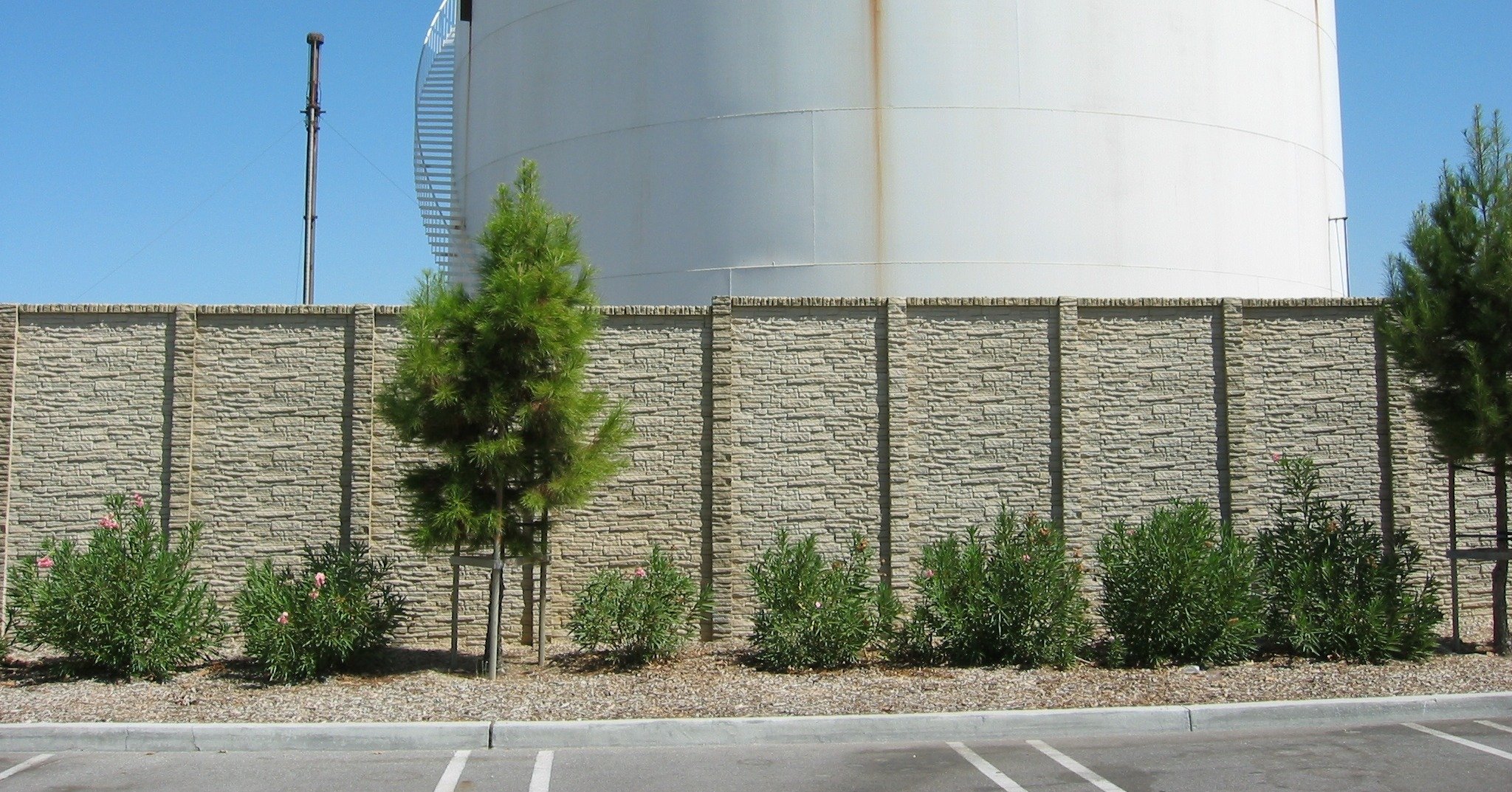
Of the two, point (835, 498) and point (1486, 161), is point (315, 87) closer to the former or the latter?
point (835, 498)

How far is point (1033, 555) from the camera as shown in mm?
11289

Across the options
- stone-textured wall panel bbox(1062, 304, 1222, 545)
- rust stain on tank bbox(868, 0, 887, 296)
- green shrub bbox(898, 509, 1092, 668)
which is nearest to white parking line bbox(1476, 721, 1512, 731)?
green shrub bbox(898, 509, 1092, 668)

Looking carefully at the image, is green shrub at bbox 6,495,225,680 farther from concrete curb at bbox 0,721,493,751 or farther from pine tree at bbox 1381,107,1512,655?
pine tree at bbox 1381,107,1512,655

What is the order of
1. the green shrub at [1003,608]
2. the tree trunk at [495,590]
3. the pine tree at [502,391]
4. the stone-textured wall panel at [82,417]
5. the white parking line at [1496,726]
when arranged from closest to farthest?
1. the white parking line at [1496,726]
2. the pine tree at [502,391]
3. the tree trunk at [495,590]
4. the green shrub at [1003,608]
5. the stone-textured wall panel at [82,417]

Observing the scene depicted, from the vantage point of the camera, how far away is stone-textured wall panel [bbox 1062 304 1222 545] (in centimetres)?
1342

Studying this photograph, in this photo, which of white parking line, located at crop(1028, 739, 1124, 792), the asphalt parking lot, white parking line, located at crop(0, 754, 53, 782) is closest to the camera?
white parking line, located at crop(1028, 739, 1124, 792)

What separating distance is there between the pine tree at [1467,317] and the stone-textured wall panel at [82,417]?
11997 mm

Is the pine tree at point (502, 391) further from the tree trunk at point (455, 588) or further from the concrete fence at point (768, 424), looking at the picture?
the concrete fence at point (768, 424)

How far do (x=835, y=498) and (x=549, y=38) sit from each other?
29.9ft

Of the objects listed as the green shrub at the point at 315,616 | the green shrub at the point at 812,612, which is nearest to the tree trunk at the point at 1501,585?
the green shrub at the point at 812,612

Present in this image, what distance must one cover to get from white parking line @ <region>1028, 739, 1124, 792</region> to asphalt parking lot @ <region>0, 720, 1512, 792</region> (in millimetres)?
14

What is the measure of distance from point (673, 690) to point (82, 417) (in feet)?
22.5

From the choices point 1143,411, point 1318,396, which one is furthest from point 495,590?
point 1318,396

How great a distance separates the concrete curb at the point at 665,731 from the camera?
8.88 m
